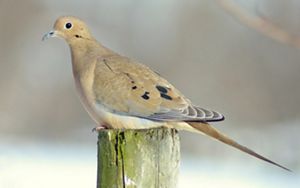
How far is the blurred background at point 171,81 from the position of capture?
266 inches

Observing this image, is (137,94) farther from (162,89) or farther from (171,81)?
(171,81)

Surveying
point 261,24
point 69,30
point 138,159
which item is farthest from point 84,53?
point 261,24

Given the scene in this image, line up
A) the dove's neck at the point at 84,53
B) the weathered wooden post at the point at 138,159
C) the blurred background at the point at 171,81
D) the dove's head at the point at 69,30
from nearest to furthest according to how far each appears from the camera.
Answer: the weathered wooden post at the point at 138,159 → the dove's neck at the point at 84,53 → the dove's head at the point at 69,30 → the blurred background at the point at 171,81

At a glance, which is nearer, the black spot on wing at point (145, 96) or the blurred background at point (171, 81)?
the black spot on wing at point (145, 96)

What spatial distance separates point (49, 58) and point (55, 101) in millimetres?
1218

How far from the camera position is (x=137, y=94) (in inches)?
125

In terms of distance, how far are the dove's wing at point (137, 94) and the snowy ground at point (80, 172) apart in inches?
108

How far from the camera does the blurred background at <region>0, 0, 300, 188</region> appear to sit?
675 cm

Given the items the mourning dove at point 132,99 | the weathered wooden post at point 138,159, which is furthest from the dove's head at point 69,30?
the weathered wooden post at point 138,159

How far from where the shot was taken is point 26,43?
9562 millimetres

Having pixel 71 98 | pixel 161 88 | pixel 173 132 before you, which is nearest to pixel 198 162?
pixel 71 98

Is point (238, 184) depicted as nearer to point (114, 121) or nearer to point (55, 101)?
point (55, 101)

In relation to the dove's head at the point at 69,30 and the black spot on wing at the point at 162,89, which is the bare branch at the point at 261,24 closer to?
the black spot on wing at the point at 162,89

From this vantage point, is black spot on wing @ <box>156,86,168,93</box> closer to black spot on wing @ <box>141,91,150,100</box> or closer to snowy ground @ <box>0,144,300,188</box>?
black spot on wing @ <box>141,91,150,100</box>
